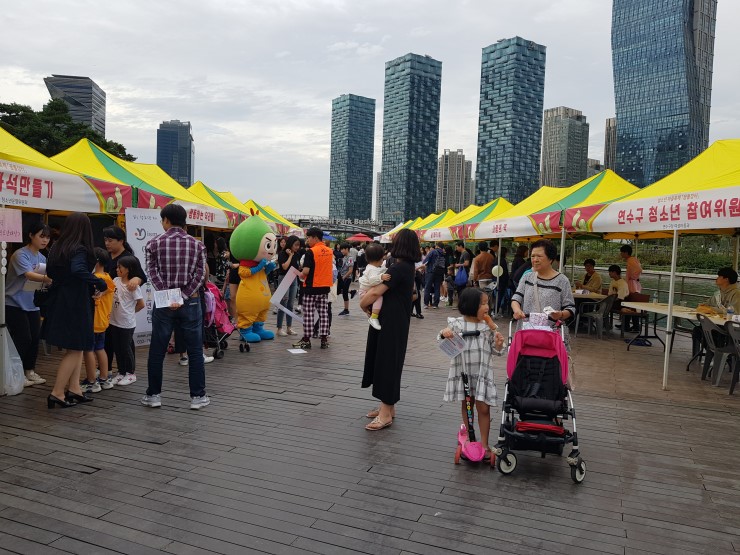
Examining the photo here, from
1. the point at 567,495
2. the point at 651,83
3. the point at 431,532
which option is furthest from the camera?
the point at 651,83

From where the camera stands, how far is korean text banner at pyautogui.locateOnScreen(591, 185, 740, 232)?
17.9ft

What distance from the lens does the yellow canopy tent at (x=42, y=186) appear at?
16.7 ft

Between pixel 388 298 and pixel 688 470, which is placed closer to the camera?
pixel 688 470

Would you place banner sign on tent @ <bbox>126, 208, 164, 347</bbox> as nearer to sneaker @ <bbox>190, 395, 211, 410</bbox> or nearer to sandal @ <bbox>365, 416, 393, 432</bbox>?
sneaker @ <bbox>190, 395, 211, 410</bbox>

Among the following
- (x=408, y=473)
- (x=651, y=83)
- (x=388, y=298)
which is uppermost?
(x=651, y=83)

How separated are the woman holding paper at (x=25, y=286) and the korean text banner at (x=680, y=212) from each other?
6.84 meters

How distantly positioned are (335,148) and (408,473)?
134053 mm

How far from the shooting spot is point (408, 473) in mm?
3871

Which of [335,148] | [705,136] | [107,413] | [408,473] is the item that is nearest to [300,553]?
[408,473]

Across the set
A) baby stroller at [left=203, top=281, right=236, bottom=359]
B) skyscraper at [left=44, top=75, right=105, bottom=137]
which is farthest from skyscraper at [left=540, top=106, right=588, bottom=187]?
baby stroller at [left=203, top=281, right=236, bottom=359]

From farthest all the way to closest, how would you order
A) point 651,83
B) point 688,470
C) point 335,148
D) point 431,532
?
point 335,148 < point 651,83 < point 688,470 < point 431,532

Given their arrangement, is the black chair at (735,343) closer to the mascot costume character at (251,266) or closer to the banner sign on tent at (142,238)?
the mascot costume character at (251,266)

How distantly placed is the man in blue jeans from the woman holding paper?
139cm

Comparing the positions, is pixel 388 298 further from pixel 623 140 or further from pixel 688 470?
pixel 623 140
